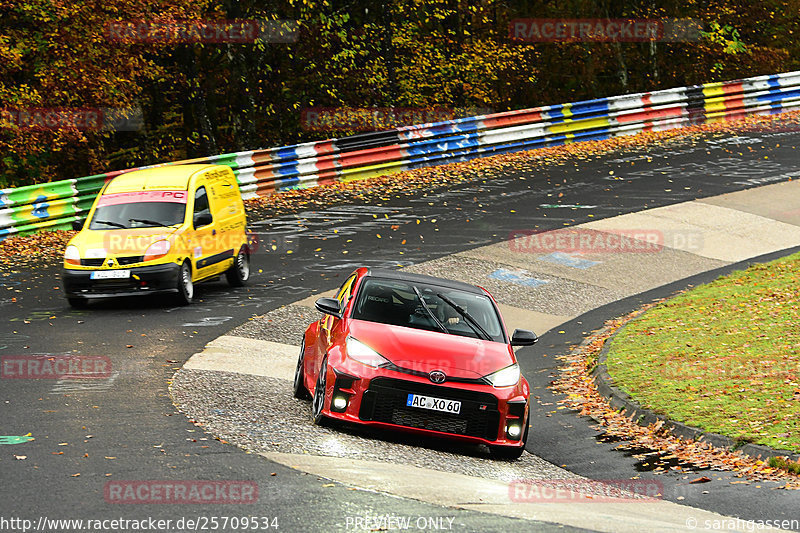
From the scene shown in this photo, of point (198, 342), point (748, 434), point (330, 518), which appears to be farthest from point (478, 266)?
point (330, 518)

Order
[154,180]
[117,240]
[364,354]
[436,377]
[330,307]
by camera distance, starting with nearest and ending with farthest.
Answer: [436,377], [364,354], [330,307], [117,240], [154,180]

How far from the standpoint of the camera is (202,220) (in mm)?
16781

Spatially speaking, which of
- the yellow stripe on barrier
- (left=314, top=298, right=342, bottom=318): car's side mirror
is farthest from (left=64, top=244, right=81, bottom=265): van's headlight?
the yellow stripe on barrier

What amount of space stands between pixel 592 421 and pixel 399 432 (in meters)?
3.02

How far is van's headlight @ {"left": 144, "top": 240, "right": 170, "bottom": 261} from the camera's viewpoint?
1561cm

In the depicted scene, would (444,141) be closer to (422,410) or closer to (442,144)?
(442,144)

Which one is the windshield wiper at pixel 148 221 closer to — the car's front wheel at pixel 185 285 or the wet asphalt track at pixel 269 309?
the car's front wheel at pixel 185 285

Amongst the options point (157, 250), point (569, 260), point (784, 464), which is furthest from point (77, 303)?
point (784, 464)

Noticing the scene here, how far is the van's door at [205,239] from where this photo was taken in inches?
649

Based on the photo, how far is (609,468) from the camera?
10.0m

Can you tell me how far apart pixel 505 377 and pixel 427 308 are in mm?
1275

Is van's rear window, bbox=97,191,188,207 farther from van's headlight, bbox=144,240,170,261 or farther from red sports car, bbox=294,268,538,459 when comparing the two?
red sports car, bbox=294,268,538,459

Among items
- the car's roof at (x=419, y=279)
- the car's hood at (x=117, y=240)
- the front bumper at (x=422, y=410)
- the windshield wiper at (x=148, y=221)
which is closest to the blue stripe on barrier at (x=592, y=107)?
the windshield wiper at (x=148, y=221)

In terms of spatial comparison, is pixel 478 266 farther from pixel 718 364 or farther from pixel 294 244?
pixel 718 364
